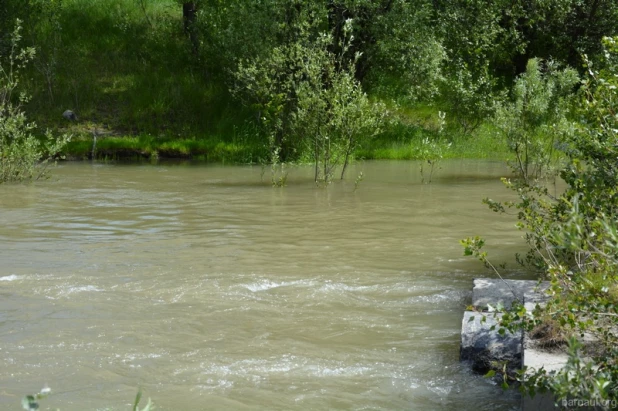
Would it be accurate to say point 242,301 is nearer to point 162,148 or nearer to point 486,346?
point 486,346

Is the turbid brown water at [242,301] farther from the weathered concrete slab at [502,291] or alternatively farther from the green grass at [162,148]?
the green grass at [162,148]

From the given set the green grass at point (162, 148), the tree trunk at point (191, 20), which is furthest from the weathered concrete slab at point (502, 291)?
the tree trunk at point (191, 20)

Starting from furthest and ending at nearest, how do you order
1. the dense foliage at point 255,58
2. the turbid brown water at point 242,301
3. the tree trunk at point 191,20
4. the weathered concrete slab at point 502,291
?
the tree trunk at point 191,20 < the dense foliage at point 255,58 < the weathered concrete slab at point 502,291 < the turbid brown water at point 242,301

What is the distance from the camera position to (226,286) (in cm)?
798

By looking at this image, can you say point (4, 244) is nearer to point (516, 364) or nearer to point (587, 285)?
point (516, 364)

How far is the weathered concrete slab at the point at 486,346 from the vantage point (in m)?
5.55

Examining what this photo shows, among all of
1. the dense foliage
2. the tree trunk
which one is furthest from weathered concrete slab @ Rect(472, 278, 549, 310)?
the tree trunk

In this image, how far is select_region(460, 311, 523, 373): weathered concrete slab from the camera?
5.55m

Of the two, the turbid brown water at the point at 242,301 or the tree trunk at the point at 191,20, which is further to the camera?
the tree trunk at the point at 191,20

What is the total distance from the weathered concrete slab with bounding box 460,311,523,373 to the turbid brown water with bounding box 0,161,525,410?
0.14 m

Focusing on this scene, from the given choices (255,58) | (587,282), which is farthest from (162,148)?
(587,282)

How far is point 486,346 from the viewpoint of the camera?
18.8 ft

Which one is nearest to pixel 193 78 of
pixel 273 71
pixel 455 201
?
pixel 273 71

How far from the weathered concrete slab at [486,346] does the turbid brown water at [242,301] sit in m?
0.14
